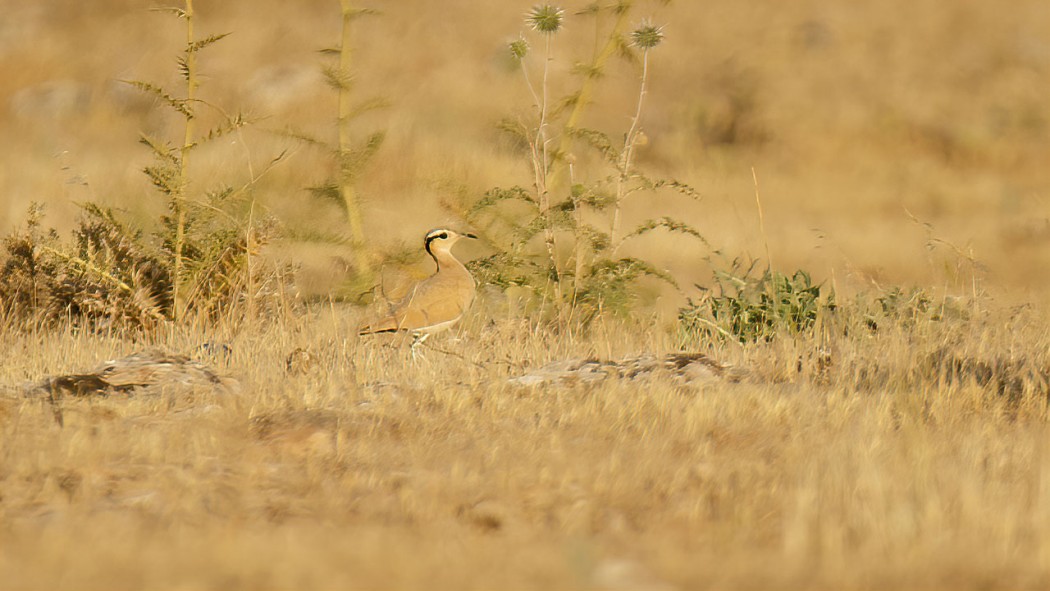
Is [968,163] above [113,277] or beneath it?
above

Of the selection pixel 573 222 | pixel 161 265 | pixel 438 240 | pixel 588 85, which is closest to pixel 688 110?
pixel 588 85

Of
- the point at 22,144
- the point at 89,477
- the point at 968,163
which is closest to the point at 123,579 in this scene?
the point at 89,477

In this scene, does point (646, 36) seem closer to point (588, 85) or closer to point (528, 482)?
point (588, 85)

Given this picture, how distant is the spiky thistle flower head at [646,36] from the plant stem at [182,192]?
2.76 metres

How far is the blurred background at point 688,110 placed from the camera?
1681 centimetres

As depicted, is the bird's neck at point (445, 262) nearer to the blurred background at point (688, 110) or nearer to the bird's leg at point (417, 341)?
the bird's leg at point (417, 341)

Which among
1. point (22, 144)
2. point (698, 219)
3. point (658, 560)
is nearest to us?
point (658, 560)

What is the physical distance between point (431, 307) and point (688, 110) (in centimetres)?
1864

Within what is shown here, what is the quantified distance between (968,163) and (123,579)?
20.9 meters

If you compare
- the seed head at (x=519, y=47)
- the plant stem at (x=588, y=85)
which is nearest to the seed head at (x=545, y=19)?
the seed head at (x=519, y=47)

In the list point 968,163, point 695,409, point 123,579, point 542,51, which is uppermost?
point 542,51

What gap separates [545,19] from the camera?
7926 millimetres

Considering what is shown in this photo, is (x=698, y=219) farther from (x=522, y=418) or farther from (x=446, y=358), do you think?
(x=522, y=418)

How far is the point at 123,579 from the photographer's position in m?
2.91
